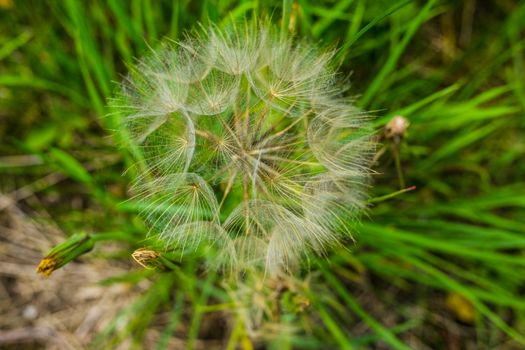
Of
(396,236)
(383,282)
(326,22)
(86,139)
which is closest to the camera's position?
(396,236)

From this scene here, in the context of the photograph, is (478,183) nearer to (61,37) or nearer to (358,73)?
(358,73)

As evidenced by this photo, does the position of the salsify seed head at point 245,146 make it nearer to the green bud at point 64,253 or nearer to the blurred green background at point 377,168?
the green bud at point 64,253

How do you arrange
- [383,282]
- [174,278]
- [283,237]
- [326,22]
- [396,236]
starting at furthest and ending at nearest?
[383,282] → [174,278] → [326,22] → [396,236] → [283,237]

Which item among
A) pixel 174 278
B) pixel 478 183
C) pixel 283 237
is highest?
pixel 478 183

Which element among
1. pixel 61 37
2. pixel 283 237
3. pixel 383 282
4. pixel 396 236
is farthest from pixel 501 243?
pixel 61 37

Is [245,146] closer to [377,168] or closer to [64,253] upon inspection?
[64,253]

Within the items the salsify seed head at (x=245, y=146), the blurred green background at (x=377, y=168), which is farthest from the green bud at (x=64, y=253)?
the blurred green background at (x=377, y=168)

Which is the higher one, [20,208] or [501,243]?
[501,243]

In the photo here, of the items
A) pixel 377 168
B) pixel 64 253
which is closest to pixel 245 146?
pixel 64 253
